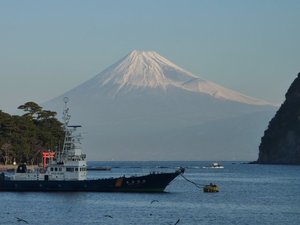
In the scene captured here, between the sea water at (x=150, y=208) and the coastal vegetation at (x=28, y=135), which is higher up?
the coastal vegetation at (x=28, y=135)

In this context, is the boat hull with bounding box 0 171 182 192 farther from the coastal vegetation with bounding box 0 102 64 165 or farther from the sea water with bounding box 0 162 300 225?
the coastal vegetation with bounding box 0 102 64 165

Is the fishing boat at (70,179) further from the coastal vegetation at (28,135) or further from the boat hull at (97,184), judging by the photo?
the coastal vegetation at (28,135)

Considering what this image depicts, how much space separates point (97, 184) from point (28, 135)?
3094 inches

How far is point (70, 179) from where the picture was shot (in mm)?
92312

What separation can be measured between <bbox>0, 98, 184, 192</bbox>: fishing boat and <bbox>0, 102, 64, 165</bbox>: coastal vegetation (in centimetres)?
6728

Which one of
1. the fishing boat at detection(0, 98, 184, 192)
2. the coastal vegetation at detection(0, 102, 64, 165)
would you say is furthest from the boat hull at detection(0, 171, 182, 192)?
the coastal vegetation at detection(0, 102, 64, 165)

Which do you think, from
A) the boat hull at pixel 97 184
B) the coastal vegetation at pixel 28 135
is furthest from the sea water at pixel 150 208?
the coastal vegetation at pixel 28 135

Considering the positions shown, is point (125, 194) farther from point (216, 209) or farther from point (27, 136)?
point (27, 136)

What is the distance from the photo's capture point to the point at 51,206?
79688 millimetres

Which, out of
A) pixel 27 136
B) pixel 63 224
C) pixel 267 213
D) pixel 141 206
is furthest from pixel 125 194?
pixel 27 136

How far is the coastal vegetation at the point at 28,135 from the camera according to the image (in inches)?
6599

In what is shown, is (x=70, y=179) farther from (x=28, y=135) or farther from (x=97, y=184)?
(x=28, y=135)

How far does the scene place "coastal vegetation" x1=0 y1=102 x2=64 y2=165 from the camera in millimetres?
167625

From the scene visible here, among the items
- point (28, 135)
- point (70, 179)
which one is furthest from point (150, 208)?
point (28, 135)
